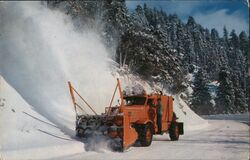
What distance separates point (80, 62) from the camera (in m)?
16.0

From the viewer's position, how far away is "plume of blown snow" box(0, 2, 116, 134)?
7.90m

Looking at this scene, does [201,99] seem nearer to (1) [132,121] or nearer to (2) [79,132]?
(1) [132,121]

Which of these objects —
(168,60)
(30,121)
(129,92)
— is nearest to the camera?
(30,121)

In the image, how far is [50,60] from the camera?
13.1 m

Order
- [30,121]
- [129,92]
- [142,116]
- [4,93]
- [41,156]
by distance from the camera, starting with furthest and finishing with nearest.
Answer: [129,92], [142,116], [30,121], [4,93], [41,156]

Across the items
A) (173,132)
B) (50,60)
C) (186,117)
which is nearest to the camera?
(50,60)

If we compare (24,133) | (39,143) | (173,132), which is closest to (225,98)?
(173,132)

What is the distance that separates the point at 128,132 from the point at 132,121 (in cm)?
86

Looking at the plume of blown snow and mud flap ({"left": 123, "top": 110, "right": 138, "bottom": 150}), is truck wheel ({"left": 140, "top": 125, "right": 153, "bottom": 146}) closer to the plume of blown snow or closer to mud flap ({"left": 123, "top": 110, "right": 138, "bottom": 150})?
mud flap ({"left": 123, "top": 110, "right": 138, "bottom": 150})

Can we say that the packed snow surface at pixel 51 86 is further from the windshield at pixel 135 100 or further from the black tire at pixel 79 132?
the windshield at pixel 135 100

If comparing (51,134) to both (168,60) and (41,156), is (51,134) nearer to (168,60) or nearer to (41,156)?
(41,156)

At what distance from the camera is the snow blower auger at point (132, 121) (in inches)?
411

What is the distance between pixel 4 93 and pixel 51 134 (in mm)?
2241

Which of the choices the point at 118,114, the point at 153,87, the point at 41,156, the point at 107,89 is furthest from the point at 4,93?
the point at 153,87
